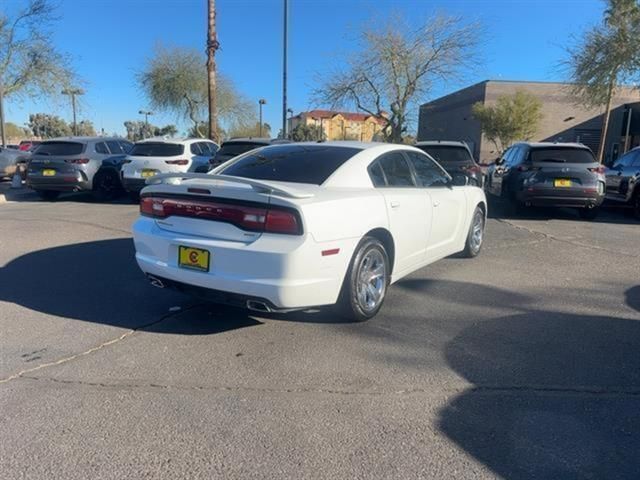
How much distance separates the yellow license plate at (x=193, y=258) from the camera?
12.8 ft

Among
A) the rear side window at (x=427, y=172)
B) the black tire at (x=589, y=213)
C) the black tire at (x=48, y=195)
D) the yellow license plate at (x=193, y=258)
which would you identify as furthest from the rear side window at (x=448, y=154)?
the black tire at (x=48, y=195)

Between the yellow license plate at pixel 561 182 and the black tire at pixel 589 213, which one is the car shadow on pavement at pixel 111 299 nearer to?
the yellow license plate at pixel 561 182

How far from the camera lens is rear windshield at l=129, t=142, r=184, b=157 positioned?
12162mm

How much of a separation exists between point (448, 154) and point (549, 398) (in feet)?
29.4

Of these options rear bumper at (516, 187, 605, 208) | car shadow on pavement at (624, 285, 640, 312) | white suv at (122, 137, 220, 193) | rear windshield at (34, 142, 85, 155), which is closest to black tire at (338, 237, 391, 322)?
car shadow on pavement at (624, 285, 640, 312)

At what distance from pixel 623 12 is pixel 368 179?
66.2ft

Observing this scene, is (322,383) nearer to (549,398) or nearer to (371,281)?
(371,281)

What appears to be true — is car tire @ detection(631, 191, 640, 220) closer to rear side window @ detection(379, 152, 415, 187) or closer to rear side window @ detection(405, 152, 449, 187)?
rear side window @ detection(405, 152, 449, 187)

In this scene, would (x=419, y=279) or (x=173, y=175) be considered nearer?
(x=173, y=175)

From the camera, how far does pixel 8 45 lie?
68.1 feet

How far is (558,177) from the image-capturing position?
33.4 feet

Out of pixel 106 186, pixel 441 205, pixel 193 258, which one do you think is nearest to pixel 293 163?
pixel 193 258

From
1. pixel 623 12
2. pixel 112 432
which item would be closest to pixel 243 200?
pixel 112 432

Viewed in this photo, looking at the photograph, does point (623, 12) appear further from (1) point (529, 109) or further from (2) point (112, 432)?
(1) point (529, 109)
